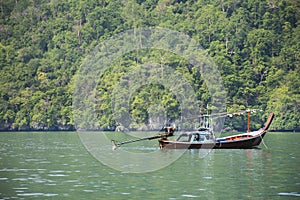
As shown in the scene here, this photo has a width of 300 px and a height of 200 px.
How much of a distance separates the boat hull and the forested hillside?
5673 centimetres

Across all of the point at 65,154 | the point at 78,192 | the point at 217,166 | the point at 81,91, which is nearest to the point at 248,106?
the point at 81,91

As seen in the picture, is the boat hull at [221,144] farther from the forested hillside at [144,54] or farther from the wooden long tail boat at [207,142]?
the forested hillside at [144,54]

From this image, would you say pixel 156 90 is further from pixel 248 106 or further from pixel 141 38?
pixel 141 38

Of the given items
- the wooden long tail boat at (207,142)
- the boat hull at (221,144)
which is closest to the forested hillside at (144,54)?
the boat hull at (221,144)

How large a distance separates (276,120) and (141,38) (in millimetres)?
40847

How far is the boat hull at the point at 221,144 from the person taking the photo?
61531 mm

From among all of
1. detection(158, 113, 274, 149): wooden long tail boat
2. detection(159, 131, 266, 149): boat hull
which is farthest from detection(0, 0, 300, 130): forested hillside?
detection(158, 113, 274, 149): wooden long tail boat

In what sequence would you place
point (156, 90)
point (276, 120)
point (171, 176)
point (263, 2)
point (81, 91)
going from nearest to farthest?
1. point (171, 176)
2. point (276, 120)
3. point (156, 90)
4. point (81, 91)
5. point (263, 2)

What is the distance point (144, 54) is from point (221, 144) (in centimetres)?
8619

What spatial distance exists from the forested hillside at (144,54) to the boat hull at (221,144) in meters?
56.7

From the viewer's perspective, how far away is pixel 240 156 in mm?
56750

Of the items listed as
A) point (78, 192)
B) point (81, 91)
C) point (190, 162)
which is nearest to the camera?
point (78, 192)

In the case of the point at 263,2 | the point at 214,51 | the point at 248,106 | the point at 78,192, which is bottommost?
the point at 78,192

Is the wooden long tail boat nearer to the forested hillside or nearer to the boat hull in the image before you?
the boat hull
